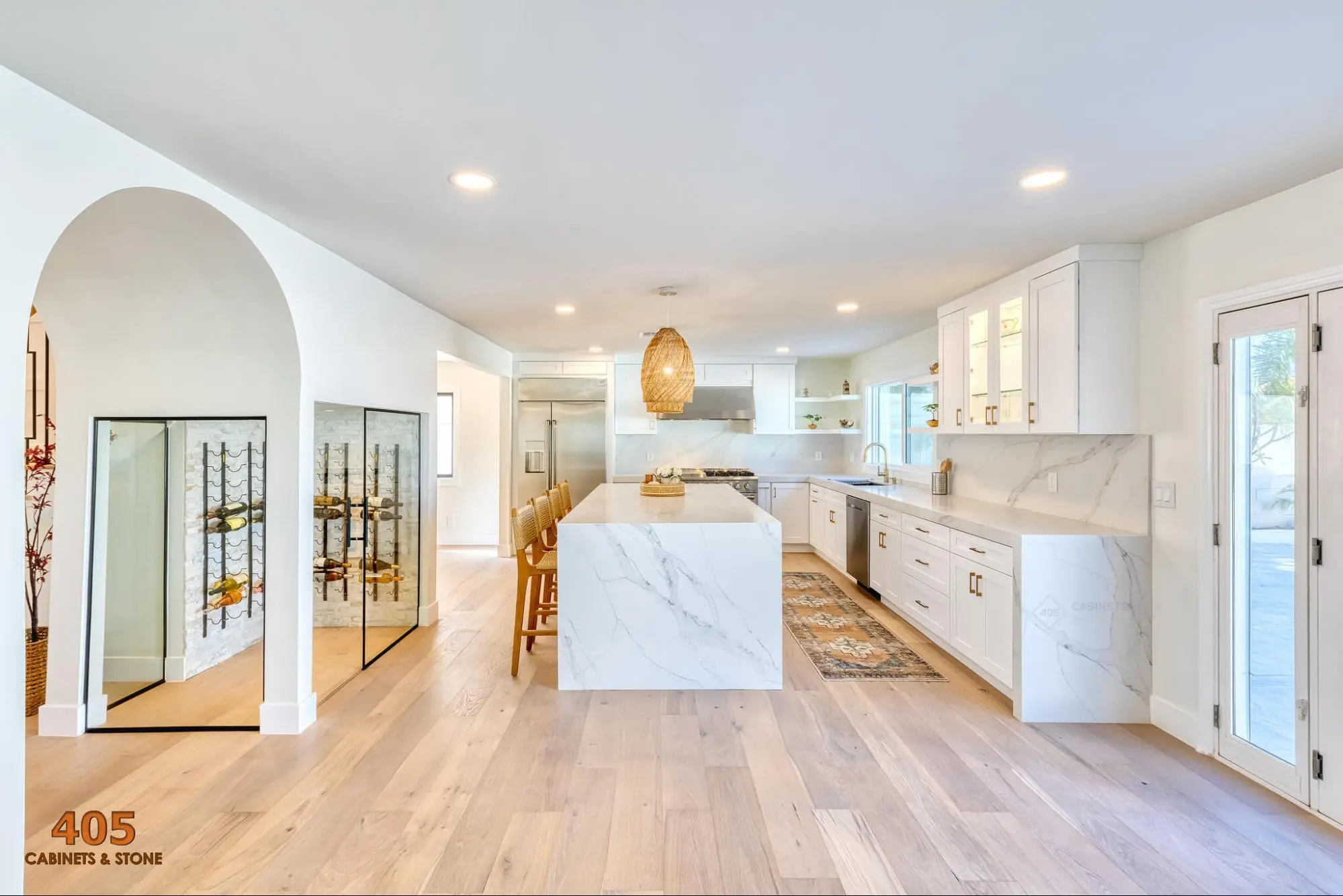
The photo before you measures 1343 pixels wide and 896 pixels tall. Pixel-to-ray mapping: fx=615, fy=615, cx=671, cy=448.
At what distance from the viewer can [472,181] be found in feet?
7.22

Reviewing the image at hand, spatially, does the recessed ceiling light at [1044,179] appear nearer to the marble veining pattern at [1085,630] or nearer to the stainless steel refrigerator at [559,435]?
the marble veining pattern at [1085,630]

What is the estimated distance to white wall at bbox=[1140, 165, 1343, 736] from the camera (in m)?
2.42

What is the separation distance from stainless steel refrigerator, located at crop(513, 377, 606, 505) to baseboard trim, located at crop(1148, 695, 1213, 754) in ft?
16.7

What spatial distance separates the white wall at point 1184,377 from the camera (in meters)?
2.42

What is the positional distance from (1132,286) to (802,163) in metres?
2.08

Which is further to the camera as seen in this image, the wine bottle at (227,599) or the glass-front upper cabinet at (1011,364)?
the glass-front upper cabinet at (1011,364)

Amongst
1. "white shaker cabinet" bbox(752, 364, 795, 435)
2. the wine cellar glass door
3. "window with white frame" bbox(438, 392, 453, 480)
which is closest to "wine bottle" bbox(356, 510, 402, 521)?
the wine cellar glass door

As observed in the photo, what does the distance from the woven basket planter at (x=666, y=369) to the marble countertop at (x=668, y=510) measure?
0.75 m

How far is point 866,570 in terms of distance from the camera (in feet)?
17.0

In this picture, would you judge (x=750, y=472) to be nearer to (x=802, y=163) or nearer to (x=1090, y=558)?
(x=1090, y=558)

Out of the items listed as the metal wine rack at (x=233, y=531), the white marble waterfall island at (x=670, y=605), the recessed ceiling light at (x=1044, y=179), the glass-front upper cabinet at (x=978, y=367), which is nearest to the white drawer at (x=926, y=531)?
the glass-front upper cabinet at (x=978, y=367)

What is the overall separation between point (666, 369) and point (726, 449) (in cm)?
347

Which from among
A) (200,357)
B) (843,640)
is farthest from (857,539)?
(200,357)

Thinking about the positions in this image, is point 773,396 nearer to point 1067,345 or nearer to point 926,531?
point 926,531
